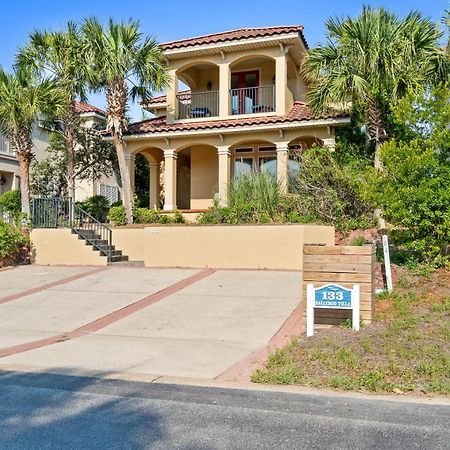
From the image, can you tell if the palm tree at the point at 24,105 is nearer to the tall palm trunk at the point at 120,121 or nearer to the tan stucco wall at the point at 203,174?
the tall palm trunk at the point at 120,121

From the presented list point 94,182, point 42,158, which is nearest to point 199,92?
point 94,182

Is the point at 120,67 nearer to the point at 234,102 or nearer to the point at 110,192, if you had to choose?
the point at 234,102

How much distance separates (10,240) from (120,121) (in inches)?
232

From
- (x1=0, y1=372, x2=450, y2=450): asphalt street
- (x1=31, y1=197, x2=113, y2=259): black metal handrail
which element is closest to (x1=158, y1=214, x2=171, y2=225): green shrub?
(x1=31, y1=197, x2=113, y2=259): black metal handrail

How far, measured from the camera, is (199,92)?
21812mm

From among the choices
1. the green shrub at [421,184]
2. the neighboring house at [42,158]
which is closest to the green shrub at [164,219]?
the neighboring house at [42,158]

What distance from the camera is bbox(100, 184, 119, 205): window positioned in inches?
1121

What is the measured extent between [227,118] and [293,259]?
877cm

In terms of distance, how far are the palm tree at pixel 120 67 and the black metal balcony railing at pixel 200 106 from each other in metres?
2.87

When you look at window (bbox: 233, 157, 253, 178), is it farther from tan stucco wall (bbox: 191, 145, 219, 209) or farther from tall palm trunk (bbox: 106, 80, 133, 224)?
tall palm trunk (bbox: 106, 80, 133, 224)

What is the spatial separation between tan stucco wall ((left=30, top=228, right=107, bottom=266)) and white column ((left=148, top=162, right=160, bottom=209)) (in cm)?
641

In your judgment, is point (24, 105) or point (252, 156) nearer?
point (24, 105)

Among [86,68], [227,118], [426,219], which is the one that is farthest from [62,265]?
[426,219]

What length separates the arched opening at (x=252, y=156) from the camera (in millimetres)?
20188
